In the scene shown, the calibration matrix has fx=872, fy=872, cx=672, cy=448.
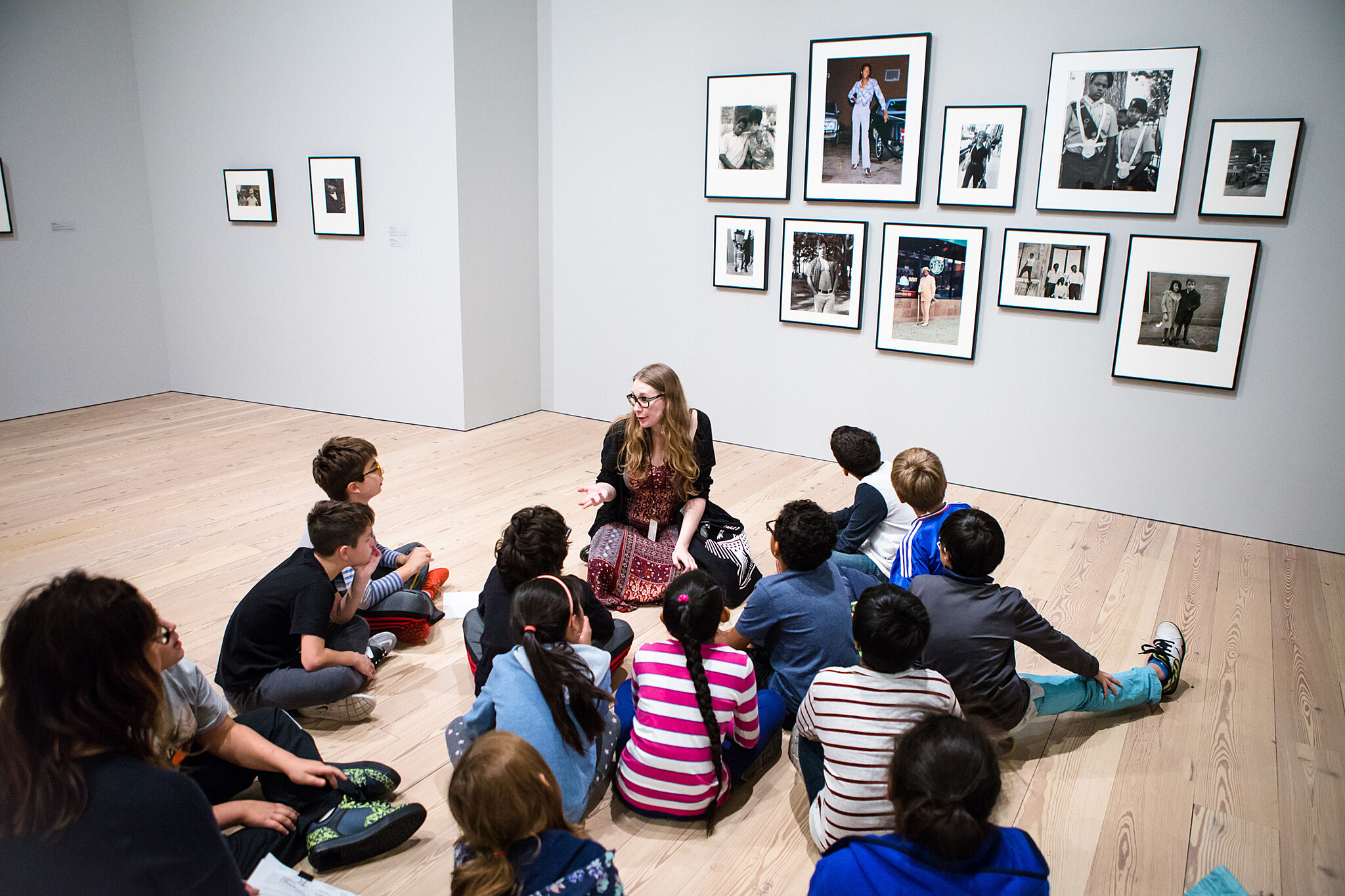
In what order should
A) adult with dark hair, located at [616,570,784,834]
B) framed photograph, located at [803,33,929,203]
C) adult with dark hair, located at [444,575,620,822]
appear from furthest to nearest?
1. framed photograph, located at [803,33,929,203]
2. adult with dark hair, located at [616,570,784,834]
3. adult with dark hair, located at [444,575,620,822]

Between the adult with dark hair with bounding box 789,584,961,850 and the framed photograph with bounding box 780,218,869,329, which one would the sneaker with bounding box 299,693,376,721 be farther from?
the framed photograph with bounding box 780,218,869,329

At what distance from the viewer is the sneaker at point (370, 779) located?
2490 millimetres

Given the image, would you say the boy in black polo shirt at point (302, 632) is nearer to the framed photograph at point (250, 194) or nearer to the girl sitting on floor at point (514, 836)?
the girl sitting on floor at point (514, 836)

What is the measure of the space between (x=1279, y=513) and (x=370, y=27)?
6717 millimetres

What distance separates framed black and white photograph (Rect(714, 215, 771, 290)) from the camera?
6109mm

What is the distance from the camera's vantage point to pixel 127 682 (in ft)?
4.94

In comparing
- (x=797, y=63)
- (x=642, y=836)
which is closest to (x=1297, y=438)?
(x=797, y=63)

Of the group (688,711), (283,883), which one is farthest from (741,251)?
(283,883)

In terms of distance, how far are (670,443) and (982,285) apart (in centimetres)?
265

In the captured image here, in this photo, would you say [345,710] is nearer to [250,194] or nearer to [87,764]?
[87,764]

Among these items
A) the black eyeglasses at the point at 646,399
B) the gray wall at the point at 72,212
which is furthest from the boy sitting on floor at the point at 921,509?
the gray wall at the point at 72,212

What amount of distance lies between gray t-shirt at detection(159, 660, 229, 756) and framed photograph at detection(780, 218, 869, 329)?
15.0ft

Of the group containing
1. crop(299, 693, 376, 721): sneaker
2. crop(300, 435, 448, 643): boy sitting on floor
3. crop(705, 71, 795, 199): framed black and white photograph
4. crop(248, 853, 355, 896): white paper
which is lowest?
crop(299, 693, 376, 721): sneaker

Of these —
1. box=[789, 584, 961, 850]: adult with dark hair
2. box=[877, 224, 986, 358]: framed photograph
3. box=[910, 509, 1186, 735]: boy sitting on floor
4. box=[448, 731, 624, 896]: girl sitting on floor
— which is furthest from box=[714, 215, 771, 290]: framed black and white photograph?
box=[448, 731, 624, 896]: girl sitting on floor
